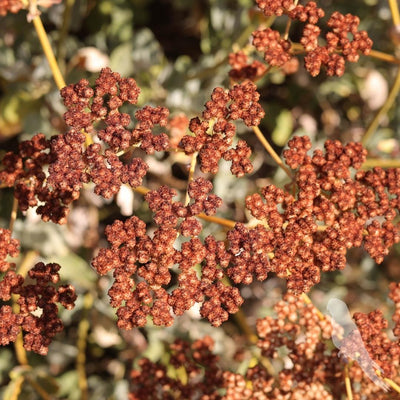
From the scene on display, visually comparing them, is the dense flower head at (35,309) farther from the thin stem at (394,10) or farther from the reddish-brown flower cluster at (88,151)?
the thin stem at (394,10)

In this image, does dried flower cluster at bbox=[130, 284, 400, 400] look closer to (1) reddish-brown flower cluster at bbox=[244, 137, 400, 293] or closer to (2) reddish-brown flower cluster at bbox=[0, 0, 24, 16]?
(1) reddish-brown flower cluster at bbox=[244, 137, 400, 293]

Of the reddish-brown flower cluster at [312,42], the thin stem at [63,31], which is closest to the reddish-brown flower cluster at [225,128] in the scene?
the reddish-brown flower cluster at [312,42]

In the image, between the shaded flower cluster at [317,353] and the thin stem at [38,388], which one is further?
the thin stem at [38,388]

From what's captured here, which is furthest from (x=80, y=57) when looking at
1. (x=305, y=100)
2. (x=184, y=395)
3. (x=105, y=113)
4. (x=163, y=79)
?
(x=184, y=395)

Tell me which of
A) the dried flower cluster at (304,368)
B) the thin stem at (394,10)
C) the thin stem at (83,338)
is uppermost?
the thin stem at (394,10)

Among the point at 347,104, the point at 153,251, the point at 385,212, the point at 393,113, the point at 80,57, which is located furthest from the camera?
the point at 347,104

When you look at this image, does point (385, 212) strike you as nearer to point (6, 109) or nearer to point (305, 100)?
point (305, 100)
